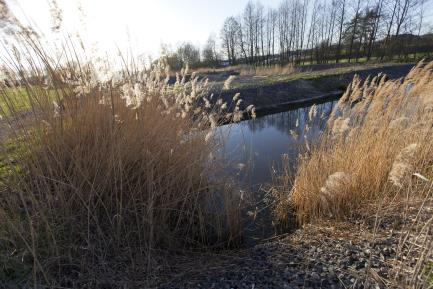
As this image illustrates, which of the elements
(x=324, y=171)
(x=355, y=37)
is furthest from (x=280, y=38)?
(x=324, y=171)

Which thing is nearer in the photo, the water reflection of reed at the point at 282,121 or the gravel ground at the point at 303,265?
the gravel ground at the point at 303,265

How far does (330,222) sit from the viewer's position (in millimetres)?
2908

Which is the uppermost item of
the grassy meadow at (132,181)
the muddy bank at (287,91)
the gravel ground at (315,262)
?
the grassy meadow at (132,181)

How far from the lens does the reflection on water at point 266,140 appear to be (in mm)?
4242

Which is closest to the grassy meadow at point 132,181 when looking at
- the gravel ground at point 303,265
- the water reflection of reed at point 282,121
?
the gravel ground at point 303,265

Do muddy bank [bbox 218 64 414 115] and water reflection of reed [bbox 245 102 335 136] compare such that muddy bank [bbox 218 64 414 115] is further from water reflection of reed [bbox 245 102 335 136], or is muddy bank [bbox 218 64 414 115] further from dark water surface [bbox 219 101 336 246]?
dark water surface [bbox 219 101 336 246]

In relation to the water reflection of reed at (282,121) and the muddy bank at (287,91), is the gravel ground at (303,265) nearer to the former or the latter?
the water reflection of reed at (282,121)

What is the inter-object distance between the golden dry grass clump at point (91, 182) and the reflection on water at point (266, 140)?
3.25ft

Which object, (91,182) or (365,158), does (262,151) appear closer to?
(365,158)

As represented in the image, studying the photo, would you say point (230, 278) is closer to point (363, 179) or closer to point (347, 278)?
point (347, 278)

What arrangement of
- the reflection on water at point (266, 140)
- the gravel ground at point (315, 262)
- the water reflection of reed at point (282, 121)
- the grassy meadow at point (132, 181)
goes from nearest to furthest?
the gravel ground at point (315, 262) → the grassy meadow at point (132, 181) → the reflection on water at point (266, 140) → the water reflection of reed at point (282, 121)

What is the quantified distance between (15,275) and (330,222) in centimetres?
282

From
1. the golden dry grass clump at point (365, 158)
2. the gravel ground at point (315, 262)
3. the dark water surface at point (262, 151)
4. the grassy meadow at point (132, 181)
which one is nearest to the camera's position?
the gravel ground at point (315, 262)

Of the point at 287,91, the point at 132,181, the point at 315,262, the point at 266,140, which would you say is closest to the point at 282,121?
the point at 266,140
